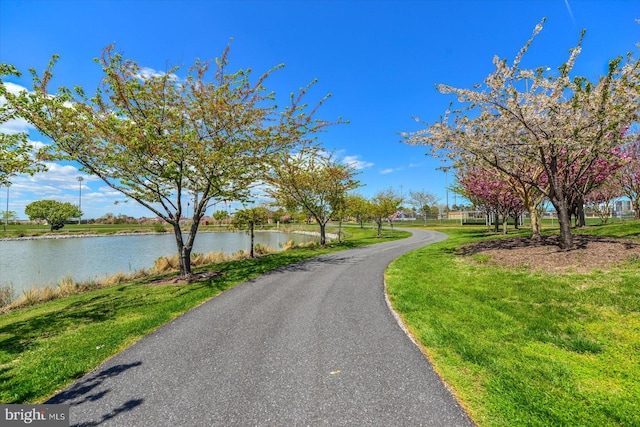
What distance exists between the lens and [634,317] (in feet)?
17.9

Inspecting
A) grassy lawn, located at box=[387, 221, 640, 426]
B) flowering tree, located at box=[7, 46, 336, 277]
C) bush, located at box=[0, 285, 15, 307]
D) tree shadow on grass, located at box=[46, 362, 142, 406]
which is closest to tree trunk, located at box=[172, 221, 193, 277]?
flowering tree, located at box=[7, 46, 336, 277]

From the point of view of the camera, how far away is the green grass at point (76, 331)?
4.42m

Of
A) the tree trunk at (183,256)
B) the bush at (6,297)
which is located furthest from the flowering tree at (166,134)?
the bush at (6,297)

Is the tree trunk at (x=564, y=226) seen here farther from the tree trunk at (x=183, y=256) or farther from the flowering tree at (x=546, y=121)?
the tree trunk at (x=183, y=256)

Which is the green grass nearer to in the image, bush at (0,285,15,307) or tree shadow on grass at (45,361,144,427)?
tree shadow on grass at (45,361,144,427)

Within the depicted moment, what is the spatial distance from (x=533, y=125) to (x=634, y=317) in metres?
7.25

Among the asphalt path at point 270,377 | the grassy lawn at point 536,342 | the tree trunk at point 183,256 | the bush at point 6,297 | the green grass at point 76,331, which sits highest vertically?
the tree trunk at point 183,256

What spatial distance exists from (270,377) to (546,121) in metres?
12.1

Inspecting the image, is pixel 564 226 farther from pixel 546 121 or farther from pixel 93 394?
pixel 93 394

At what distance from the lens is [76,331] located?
658cm

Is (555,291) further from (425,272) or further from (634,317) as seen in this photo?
(425,272)

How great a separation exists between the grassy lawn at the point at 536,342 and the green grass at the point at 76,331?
20.1 ft

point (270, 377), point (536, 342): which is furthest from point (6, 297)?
point (536, 342)

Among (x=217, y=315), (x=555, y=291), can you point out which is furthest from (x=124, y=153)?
(x=555, y=291)
